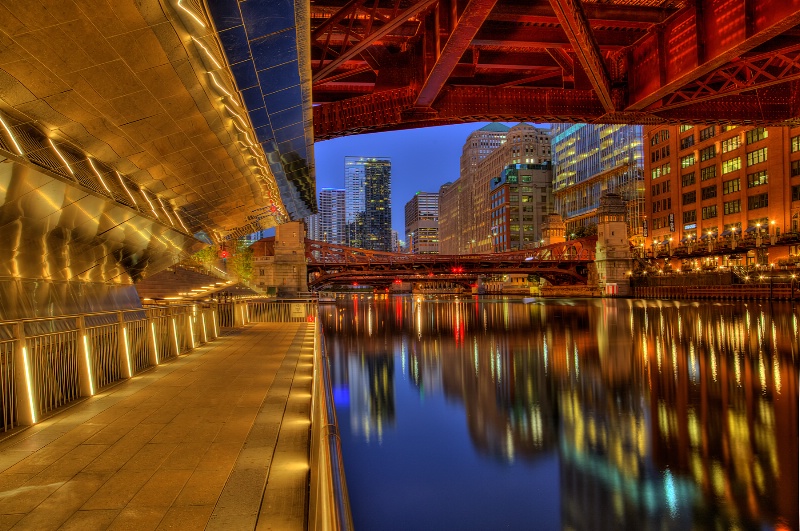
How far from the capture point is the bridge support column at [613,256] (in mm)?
95875

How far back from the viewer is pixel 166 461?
720cm

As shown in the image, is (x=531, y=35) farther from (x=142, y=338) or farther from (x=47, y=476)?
(x=47, y=476)

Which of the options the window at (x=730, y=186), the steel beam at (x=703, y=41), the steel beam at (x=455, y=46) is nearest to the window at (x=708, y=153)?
the window at (x=730, y=186)

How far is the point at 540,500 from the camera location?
873cm

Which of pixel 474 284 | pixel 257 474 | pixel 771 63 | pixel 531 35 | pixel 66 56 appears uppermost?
pixel 531 35

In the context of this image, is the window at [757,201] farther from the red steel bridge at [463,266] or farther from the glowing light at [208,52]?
the glowing light at [208,52]

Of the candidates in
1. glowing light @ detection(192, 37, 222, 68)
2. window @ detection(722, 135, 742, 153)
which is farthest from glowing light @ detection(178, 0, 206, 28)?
window @ detection(722, 135, 742, 153)

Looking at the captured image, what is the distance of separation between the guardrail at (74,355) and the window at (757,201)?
274ft

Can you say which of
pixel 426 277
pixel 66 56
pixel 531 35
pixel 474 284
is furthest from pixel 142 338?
pixel 474 284

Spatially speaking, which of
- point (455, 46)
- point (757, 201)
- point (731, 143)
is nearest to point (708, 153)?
point (731, 143)

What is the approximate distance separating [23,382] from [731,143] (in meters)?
97.7

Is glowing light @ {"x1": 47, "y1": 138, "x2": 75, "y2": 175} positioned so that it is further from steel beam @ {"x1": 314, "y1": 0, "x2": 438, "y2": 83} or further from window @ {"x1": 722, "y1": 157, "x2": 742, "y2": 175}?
window @ {"x1": 722, "y1": 157, "x2": 742, "y2": 175}

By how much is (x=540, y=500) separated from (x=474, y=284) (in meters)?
169

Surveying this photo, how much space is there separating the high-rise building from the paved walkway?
116436 mm
